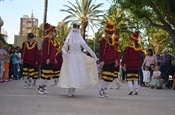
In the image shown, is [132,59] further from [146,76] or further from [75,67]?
[146,76]

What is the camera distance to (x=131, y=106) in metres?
8.94

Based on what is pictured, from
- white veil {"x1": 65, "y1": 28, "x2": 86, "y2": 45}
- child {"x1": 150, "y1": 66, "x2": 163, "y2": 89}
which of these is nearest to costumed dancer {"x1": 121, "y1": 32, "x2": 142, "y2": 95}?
white veil {"x1": 65, "y1": 28, "x2": 86, "y2": 45}

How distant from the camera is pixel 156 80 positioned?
16688 mm

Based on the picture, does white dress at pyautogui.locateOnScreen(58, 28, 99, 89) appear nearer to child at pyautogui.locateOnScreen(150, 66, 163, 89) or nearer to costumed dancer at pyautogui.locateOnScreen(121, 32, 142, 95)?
costumed dancer at pyautogui.locateOnScreen(121, 32, 142, 95)

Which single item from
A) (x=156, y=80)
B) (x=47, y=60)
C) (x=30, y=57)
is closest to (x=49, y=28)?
(x=47, y=60)

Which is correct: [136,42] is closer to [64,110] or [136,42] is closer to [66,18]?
[64,110]

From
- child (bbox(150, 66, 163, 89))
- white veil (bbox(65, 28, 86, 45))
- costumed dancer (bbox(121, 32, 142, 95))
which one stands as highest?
white veil (bbox(65, 28, 86, 45))

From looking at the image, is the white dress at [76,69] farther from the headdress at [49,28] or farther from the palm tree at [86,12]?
the palm tree at [86,12]

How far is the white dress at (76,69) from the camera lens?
1049cm

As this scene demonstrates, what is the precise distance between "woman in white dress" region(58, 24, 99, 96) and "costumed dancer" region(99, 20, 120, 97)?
27 cm

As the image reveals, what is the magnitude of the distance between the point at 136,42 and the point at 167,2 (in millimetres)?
13450

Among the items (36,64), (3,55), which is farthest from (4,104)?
(3,55)

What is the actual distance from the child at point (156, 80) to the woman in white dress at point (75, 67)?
6.26 m

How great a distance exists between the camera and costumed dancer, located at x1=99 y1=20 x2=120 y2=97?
1097 centimetres
